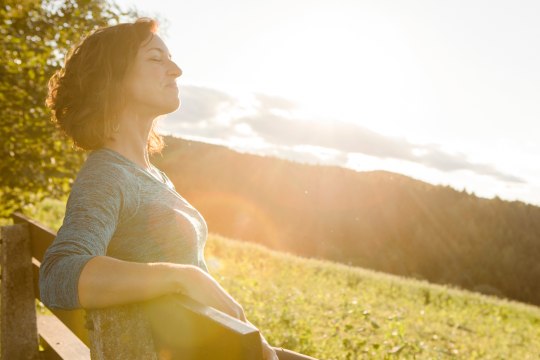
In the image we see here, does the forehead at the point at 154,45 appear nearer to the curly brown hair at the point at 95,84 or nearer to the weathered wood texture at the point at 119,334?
the curly brown hair at the point at 95,84

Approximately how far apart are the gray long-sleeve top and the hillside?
97.6 feet

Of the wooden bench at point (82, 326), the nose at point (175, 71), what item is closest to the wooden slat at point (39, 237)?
the wooden bench at point (82, 326)

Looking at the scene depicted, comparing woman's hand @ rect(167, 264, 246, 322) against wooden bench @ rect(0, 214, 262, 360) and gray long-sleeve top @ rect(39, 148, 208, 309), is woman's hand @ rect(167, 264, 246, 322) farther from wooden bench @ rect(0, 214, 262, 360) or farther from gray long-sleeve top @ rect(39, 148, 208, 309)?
gray long-sleeve top @ rect(39, 148, 208, 309)

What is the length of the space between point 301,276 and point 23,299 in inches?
488

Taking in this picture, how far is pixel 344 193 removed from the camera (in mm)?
33531

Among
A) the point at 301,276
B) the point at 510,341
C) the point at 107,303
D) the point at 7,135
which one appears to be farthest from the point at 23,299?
the point at 301,276

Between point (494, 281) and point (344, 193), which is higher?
point (344, 193)

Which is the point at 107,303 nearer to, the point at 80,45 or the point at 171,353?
the point at 171,353

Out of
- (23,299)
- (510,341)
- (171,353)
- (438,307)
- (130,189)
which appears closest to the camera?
(171,353)

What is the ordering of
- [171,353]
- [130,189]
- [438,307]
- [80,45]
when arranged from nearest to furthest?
1. [171,353]
2. [130,189]
3. [80,45]
4. [438,307]

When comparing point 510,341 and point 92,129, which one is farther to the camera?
point 510,341

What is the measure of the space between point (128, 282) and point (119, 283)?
26mm

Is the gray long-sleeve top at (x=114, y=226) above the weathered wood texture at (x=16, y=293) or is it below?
above

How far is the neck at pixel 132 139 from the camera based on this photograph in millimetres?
2406
